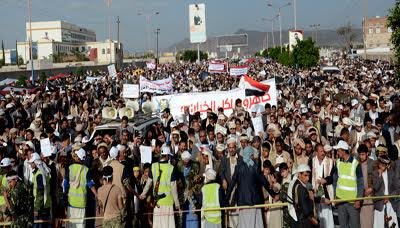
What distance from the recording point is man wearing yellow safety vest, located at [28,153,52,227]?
9.23 m

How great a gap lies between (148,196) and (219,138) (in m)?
2.83

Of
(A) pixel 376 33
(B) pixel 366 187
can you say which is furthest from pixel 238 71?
(A) pixel 376 33

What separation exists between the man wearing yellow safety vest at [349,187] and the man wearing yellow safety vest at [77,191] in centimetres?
371

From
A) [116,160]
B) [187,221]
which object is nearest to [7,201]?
[116,160]

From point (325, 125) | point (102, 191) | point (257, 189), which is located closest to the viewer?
point (102, 191)

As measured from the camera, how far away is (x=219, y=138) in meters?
12.0

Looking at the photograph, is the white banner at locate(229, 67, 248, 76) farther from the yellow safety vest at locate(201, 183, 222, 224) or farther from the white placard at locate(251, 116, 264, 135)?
the yellow safety vest at locate(201, 183, 222, 224)

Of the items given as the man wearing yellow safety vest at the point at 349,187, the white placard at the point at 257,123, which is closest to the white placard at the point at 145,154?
the man wearing yellow safety vest at the point at 349,187

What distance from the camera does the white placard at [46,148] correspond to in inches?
439

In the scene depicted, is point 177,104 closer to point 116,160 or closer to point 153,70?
point 116,160

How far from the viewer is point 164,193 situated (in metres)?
9.31

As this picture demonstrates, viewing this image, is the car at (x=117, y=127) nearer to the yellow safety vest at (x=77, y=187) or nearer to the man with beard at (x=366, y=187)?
the yellow safety vest at (x=77, y=187)

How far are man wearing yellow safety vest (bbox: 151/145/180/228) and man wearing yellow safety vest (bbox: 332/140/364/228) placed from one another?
8.07 ft

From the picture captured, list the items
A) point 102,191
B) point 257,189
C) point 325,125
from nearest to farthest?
point 102,191
point 257,189
point 325,125
